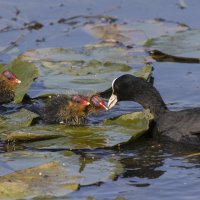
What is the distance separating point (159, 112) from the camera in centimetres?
988

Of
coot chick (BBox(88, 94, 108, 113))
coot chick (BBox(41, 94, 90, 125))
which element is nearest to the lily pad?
coot chick (BBox(41, 94, 90, 125))

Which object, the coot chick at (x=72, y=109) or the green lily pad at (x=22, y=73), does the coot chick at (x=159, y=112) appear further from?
the green lily pad at (x=22, y=73)

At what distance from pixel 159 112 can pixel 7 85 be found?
71.8 inches

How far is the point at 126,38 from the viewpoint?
12.7 meters

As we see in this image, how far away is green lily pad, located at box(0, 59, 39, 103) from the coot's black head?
938 mm

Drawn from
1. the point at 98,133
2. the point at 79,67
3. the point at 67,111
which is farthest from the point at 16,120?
the point at 79,67

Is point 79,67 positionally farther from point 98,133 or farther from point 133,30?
point 98,133

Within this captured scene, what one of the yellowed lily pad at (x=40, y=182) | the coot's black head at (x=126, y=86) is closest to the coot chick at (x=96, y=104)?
the coot's black head at (x=126, y=86)

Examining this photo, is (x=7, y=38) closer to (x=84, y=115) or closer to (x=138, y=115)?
(x=84, y=115)

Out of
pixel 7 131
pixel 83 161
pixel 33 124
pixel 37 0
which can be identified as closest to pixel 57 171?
pixel 83 161

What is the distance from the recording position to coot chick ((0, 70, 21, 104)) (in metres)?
10.8

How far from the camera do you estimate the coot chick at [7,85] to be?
10.8m

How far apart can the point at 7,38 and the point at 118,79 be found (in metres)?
3.11

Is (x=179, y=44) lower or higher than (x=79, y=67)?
higher
